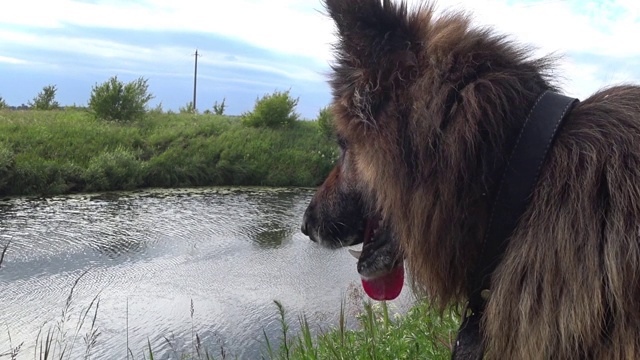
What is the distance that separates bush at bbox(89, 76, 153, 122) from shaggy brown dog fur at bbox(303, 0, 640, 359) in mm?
27104

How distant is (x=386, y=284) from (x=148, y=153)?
22401 mm

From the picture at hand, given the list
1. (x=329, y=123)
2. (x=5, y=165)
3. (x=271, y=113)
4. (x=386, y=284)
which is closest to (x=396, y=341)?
(x=386, y=284)

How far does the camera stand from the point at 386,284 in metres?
2.77

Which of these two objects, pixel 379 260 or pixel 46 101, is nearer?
pixel 379 260

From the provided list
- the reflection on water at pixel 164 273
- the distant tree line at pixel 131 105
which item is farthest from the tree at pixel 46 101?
the reflection on water at pixel 164 273

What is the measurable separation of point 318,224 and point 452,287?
3.04 feet

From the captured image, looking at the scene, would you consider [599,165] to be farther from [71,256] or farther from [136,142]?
[136,142]

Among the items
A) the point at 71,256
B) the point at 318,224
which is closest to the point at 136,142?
the point at 71,256

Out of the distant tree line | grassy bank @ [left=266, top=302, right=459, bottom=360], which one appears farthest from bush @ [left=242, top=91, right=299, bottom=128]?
grassy bank @ [left=266, top=302, right=459, bottom=360]

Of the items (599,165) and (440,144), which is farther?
(440,144)

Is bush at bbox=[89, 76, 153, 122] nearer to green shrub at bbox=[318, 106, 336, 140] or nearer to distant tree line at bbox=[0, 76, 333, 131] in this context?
distant tree line at bbox=[0, 76, 333, 131]

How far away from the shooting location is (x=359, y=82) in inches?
86.4

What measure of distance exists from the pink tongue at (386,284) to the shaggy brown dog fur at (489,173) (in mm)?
349

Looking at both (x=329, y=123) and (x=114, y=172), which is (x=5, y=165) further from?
(x=329, y=123)
